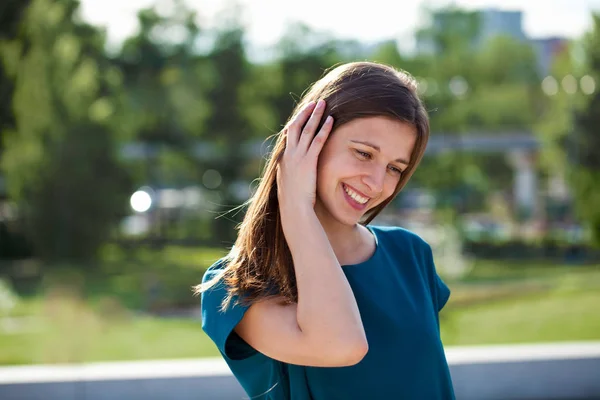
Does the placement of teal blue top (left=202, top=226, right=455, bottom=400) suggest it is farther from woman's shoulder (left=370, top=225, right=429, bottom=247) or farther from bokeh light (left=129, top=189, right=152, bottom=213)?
bokeh light (left=129, top=189, right=152, bottom=213)

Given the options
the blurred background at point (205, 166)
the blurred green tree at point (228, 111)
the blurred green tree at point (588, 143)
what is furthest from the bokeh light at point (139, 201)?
the blurred green tree at point (588, 143)

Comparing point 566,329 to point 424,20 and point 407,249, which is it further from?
point 424,20

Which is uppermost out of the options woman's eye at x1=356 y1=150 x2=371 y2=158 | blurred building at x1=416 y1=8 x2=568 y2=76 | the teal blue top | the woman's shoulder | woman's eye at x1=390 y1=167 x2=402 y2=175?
blurred building at x1=416 y1=8 x2=568 y2=76

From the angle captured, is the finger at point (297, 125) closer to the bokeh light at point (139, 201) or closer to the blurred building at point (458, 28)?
the bokeh light at point (139, 201)

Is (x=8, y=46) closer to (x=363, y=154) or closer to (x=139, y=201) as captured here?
A: (x=139, y=201)

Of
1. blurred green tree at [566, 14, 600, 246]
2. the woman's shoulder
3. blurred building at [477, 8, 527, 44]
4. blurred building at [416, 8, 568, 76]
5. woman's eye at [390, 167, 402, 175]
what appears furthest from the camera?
blurred building at [477, 8, 527, 44]

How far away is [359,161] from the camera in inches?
61.2

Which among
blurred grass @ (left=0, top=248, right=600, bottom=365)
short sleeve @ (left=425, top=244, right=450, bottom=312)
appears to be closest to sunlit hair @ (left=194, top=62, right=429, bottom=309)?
short sleeve @ (left=425, top=244, right=450, bottom=312)

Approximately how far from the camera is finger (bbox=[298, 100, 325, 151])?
1562 millimetres

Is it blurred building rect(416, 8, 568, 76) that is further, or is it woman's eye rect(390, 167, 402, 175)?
blurred building rect(416, 8, 568, 76)

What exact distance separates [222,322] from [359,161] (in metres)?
0.44

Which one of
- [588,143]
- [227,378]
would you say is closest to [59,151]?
[588,143]

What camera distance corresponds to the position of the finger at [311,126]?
1.56 meters

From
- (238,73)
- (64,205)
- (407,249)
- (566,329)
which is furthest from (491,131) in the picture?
(407,249)
